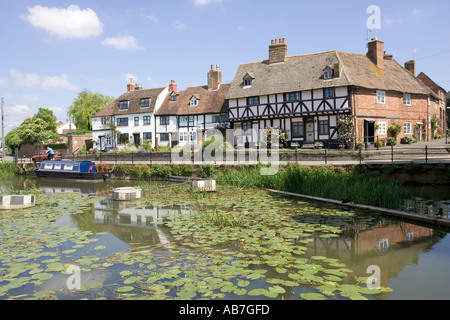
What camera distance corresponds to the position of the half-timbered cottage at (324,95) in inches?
1102

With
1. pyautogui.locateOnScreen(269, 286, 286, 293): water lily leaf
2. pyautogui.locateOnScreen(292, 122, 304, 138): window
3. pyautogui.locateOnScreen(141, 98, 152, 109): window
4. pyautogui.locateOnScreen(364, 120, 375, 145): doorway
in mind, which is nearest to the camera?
pyautogui.locateOnScreen(269, 286, 286, 293): water lily leaf

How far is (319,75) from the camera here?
1142 inches

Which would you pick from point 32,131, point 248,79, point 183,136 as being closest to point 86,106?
point 32,131

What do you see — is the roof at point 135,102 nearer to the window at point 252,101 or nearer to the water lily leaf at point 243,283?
the window at point 252,101

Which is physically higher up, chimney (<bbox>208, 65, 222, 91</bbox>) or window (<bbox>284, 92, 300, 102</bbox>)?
chimney (<bbox>208, 65, 222, 91</bbox>)

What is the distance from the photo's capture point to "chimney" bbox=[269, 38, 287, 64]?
3238 centimetres

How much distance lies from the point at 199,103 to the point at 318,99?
1548 cm

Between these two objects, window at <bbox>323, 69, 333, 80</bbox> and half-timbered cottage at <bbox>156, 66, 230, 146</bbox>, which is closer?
window at <bbox>323, 69, 333, 80</bbox>

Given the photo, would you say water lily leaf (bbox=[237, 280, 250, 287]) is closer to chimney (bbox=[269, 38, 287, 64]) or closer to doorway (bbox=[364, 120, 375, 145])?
doorway (bbox=[364, 120, 375, 145])

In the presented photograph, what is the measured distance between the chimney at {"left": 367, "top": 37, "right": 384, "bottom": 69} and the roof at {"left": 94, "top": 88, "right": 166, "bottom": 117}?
24.2 m

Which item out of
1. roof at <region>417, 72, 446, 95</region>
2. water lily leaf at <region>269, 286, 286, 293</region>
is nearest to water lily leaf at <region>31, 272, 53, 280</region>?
water lily leaf at <region>269, 286, 286, 293</region>
